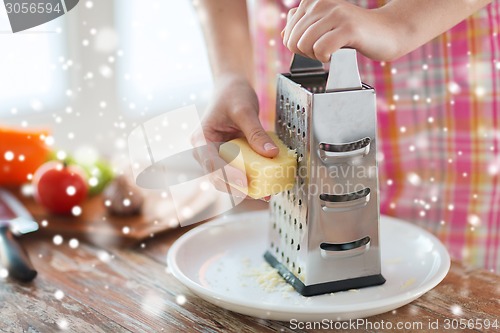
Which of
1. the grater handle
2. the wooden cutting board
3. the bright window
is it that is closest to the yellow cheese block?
the grater handle

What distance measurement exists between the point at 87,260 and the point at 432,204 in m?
0.64

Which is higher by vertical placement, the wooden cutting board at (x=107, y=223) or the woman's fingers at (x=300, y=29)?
the woman's fingers at (x=300, y=29)

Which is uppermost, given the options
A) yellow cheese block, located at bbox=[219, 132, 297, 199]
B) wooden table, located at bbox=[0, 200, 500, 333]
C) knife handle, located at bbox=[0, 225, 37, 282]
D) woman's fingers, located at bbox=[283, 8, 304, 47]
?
woman's fingers, located at bbox=[283, 8, 304, 47]

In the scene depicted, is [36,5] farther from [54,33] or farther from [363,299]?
[363,299]

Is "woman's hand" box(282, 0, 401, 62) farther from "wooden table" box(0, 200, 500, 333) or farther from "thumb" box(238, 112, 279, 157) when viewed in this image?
"wooden table" box(0, 200, 500, 333)

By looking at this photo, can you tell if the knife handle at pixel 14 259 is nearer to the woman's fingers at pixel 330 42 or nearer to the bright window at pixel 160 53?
the woman's fingers at pixel 330 42

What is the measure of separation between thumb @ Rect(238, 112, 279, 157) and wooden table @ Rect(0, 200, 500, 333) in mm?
229

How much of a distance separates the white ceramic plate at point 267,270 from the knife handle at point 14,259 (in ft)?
0.75

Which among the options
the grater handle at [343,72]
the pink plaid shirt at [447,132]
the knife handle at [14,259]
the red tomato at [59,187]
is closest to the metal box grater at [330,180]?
the grater handle at [343,72]

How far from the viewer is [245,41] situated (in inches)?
45.8

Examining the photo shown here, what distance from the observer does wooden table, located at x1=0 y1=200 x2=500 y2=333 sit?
33.8 inches

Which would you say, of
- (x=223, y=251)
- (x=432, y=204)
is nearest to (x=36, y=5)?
(x=223, y=251)

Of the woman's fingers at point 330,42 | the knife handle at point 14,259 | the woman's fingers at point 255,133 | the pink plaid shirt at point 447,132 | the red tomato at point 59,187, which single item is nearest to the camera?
the woman's fingers at point 330,42

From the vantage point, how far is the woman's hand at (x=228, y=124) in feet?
2.98
